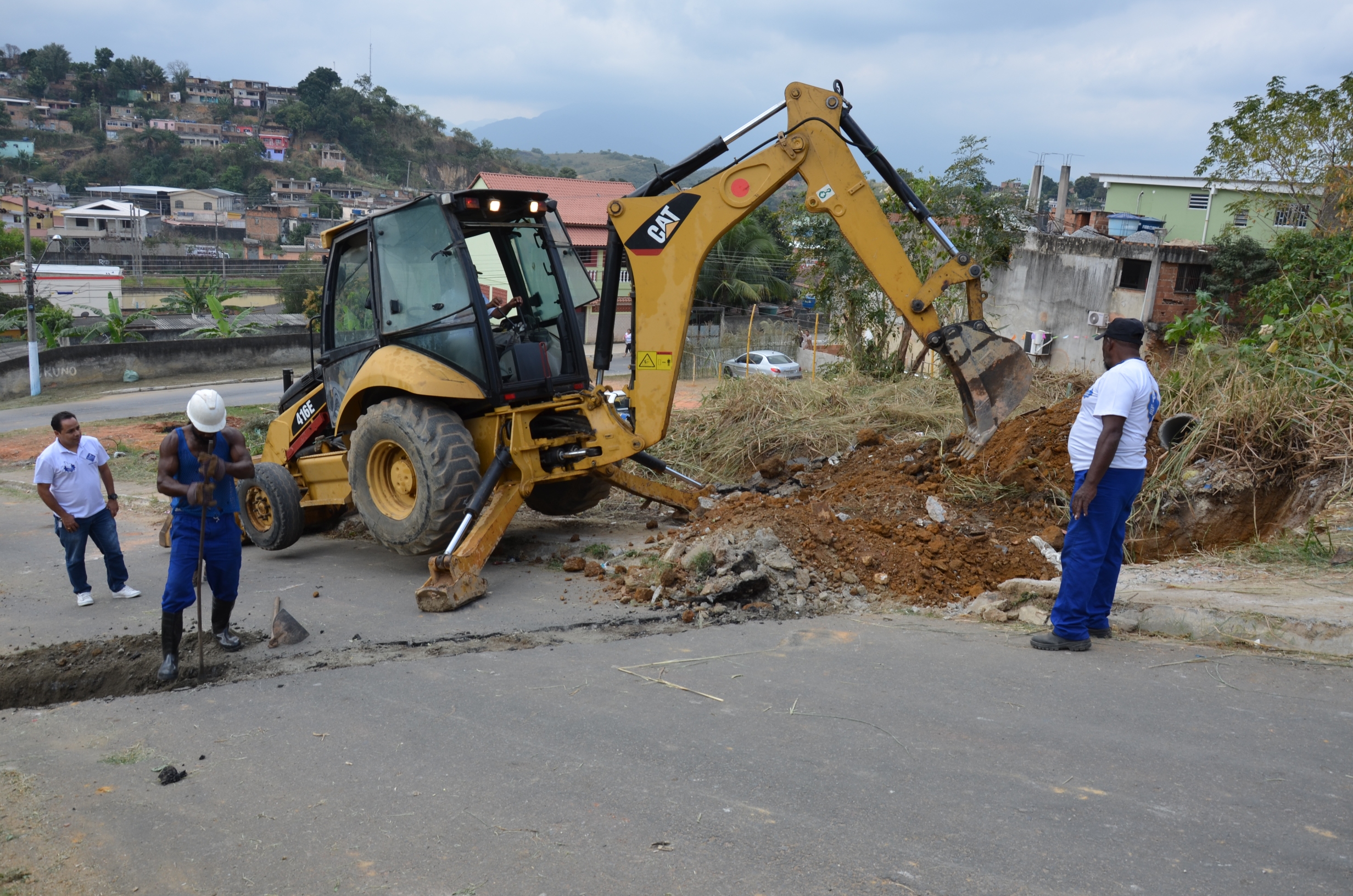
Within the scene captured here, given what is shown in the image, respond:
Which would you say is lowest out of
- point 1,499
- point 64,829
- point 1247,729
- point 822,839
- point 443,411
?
point 1,499

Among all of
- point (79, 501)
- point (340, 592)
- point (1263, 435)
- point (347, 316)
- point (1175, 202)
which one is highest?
point (1175, 202)

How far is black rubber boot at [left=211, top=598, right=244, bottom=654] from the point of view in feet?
19.6

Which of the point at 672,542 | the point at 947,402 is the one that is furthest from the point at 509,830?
the point at 947,402

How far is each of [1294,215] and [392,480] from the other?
24.8m

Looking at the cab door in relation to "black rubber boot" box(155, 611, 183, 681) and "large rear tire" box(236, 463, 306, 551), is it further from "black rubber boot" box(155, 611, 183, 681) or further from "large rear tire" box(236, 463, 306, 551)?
"black rubber boot" box(155, 611, 183, 681)

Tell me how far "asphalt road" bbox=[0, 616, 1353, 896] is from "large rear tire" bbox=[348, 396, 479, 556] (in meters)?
1.73

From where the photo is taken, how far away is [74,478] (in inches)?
297

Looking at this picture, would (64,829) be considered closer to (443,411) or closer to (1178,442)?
(443,411)

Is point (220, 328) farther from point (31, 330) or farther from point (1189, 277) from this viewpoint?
point (1189, 277)

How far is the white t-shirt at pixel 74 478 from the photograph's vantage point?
24.5 feet

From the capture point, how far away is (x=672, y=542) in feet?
23.6

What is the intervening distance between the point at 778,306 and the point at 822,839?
1440 inches

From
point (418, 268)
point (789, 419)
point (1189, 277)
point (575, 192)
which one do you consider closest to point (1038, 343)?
point (1189, 277)

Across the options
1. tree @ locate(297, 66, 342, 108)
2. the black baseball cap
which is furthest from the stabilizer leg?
tree @ locate(297, 66, 342, 108)
